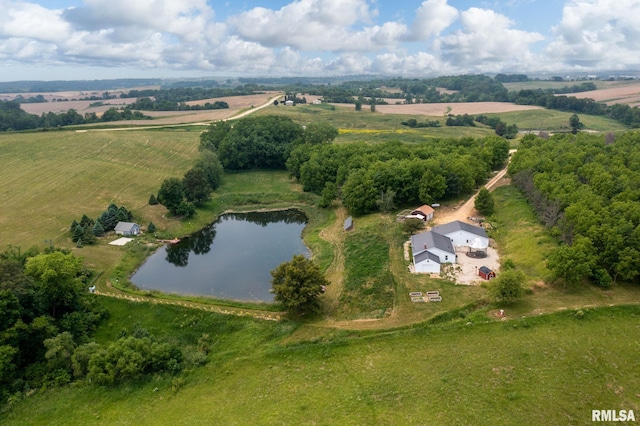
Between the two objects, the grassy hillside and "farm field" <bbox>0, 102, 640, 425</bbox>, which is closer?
"farm field" <bbox>0, 102, 640, 425</bbox>

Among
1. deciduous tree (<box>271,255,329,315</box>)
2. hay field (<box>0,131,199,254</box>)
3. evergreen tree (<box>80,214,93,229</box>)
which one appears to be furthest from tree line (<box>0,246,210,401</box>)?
evergreen tree (<box>80,214,93,229</box>)

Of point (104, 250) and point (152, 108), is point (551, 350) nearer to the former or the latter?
point (104, 250)

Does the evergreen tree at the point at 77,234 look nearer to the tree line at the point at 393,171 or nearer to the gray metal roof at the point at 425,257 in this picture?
the tree line at the point at 393,171

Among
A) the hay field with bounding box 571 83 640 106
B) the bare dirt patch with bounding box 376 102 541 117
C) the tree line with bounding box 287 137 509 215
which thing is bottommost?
the tree line with bounding box 287 137 509 215

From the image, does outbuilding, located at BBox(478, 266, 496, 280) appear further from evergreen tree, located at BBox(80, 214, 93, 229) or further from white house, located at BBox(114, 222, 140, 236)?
evergreen tree, located at BBox(80, 214, 93, 229)

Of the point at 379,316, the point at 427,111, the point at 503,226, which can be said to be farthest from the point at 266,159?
the point at 427,111

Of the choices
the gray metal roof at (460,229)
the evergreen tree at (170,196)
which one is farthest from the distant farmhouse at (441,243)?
the evergreen tree at (170,196)

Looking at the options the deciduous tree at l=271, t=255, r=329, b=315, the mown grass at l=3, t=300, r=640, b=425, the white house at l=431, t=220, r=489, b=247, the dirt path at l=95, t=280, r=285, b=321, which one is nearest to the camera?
the mown grass at l=3, t=300, r=640, b=425
